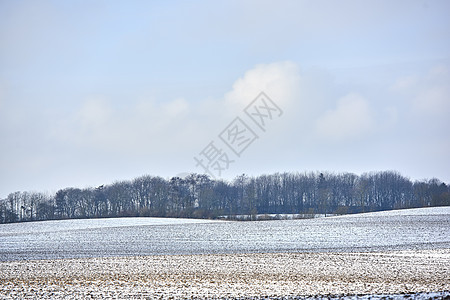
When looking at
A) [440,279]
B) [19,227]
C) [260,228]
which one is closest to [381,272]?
[440,279]

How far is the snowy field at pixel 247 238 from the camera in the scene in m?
34.5

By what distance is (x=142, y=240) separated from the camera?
135ft

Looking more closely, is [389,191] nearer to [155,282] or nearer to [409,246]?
[409,246]

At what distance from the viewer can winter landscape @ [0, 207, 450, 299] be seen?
58.5 feet

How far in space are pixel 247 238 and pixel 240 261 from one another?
12.7 meters

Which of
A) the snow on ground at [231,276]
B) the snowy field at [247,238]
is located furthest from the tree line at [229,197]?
the snow on ground at [231,276]

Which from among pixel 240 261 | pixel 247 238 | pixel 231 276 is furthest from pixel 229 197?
pixel 231 276

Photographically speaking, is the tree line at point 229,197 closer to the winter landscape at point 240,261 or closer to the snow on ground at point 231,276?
the winter landscape at point 240,261

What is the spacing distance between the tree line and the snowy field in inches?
1472

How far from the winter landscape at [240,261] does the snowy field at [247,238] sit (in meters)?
0.08

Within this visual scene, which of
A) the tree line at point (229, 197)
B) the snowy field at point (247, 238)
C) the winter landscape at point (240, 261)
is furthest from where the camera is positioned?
the tree line at point (229, 197)

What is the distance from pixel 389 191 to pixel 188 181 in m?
46.4

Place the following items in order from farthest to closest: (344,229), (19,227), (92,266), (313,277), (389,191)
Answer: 1. (389,191)
2. (19,227)
3. (344,229)
4. (92,266)
5. (313,277)

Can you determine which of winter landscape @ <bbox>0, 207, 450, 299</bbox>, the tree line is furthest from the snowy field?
the tree line
